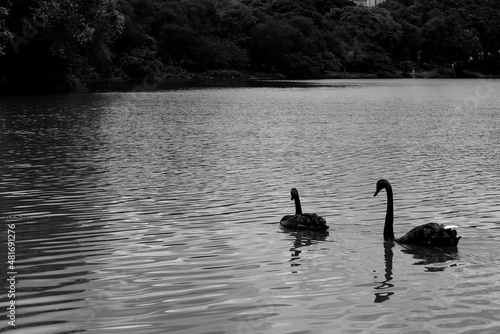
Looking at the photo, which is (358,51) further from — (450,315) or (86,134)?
(450,315)

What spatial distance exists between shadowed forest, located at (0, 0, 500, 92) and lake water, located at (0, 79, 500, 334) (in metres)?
28.7

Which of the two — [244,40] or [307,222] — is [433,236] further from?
[244,40]

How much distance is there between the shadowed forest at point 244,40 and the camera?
5691cm

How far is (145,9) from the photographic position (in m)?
128

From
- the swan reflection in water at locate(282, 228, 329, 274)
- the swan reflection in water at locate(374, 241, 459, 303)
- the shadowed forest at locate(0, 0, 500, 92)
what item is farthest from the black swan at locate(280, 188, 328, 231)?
the shadowed forest at locate(0, 0, 500, 92)

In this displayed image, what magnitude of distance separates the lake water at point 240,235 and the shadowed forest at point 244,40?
2873 centimetres

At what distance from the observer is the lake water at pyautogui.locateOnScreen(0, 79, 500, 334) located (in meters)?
Answer: 8.74

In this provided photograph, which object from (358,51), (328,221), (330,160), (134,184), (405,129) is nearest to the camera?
(328,221)

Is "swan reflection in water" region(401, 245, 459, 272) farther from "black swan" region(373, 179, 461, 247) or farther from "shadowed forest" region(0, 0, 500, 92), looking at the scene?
"shadowed forest" region(0, 0, 500, 92)

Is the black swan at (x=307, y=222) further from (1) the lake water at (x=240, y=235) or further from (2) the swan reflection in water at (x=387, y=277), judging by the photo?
(2) the swan reflection in water at (x=387, y=277)

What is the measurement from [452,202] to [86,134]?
1830 centimetres

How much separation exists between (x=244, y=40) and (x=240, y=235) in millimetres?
128723

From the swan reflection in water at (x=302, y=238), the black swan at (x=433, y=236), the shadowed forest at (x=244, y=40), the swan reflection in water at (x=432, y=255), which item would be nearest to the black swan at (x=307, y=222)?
the swan reflection in water at (x=302, y=238)

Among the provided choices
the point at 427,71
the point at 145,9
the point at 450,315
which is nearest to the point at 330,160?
the point at 450,315
